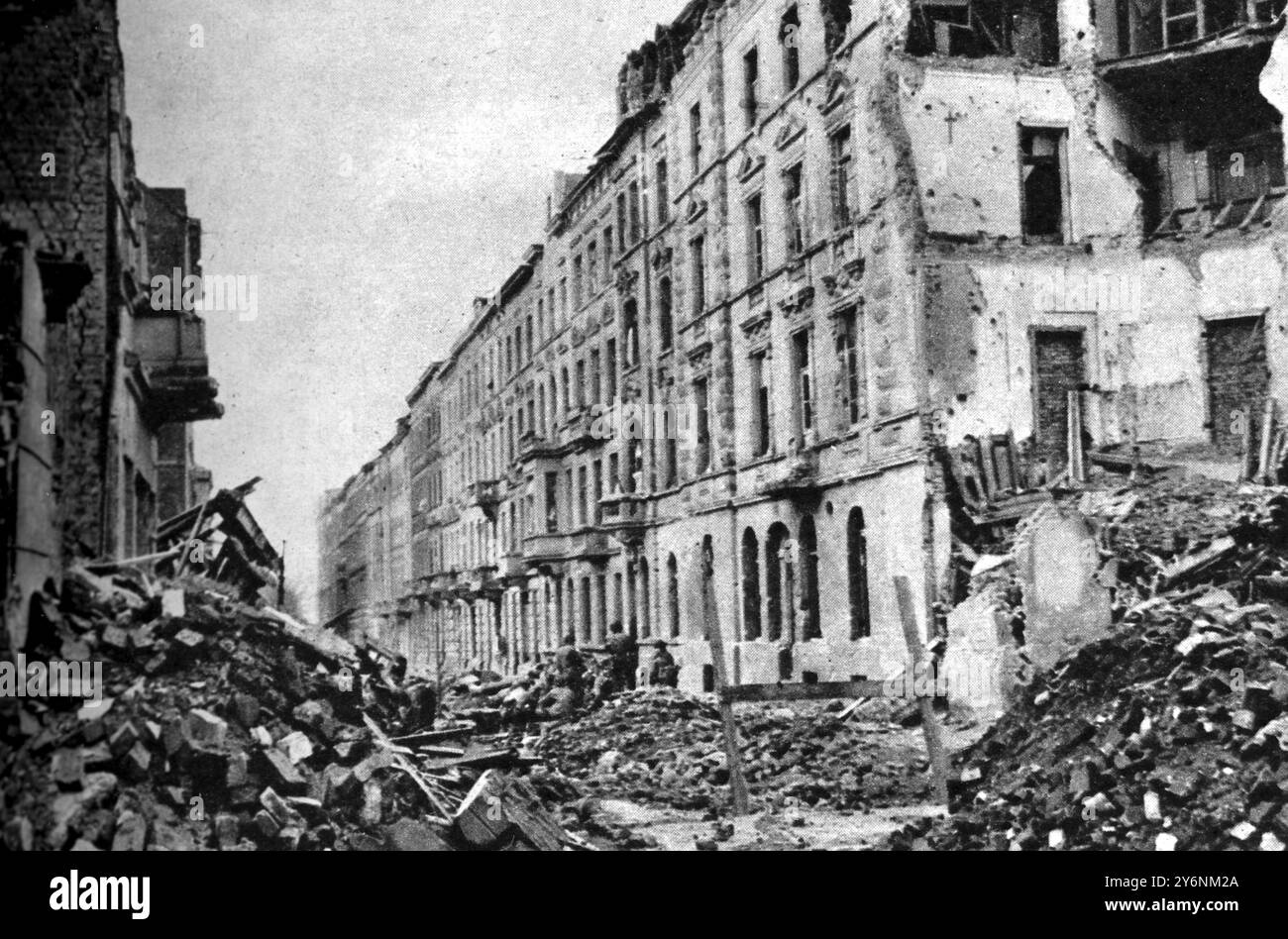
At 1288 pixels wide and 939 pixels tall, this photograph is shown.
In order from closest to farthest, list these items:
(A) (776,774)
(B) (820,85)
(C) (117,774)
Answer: (C) (117,774) < (A) (776,774) < (B) (820,85)

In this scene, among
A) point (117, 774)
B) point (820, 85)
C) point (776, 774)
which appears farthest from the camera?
point (820, 85)

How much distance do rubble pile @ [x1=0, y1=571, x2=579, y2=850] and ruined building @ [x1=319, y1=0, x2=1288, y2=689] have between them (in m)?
0.69

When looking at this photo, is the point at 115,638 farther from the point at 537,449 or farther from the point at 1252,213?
the point at 1252,213

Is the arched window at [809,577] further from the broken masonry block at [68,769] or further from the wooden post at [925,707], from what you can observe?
the broken masonry block at [68,769]

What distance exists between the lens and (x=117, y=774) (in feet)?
22.4

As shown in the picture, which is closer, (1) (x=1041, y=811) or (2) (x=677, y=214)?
(1) (x=1041, y=811)

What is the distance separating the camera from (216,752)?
6.95 meters

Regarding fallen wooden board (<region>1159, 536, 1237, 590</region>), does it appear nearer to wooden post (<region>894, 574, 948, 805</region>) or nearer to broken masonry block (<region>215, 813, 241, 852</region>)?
wooden post (<region>894, 574, 948, 805</region>)

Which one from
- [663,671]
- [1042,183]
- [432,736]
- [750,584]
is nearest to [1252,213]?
[1042,183]

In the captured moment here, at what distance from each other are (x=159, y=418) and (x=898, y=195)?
5.07 meters

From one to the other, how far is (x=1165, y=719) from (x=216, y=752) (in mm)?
5668

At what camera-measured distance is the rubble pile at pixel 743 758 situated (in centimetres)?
734
